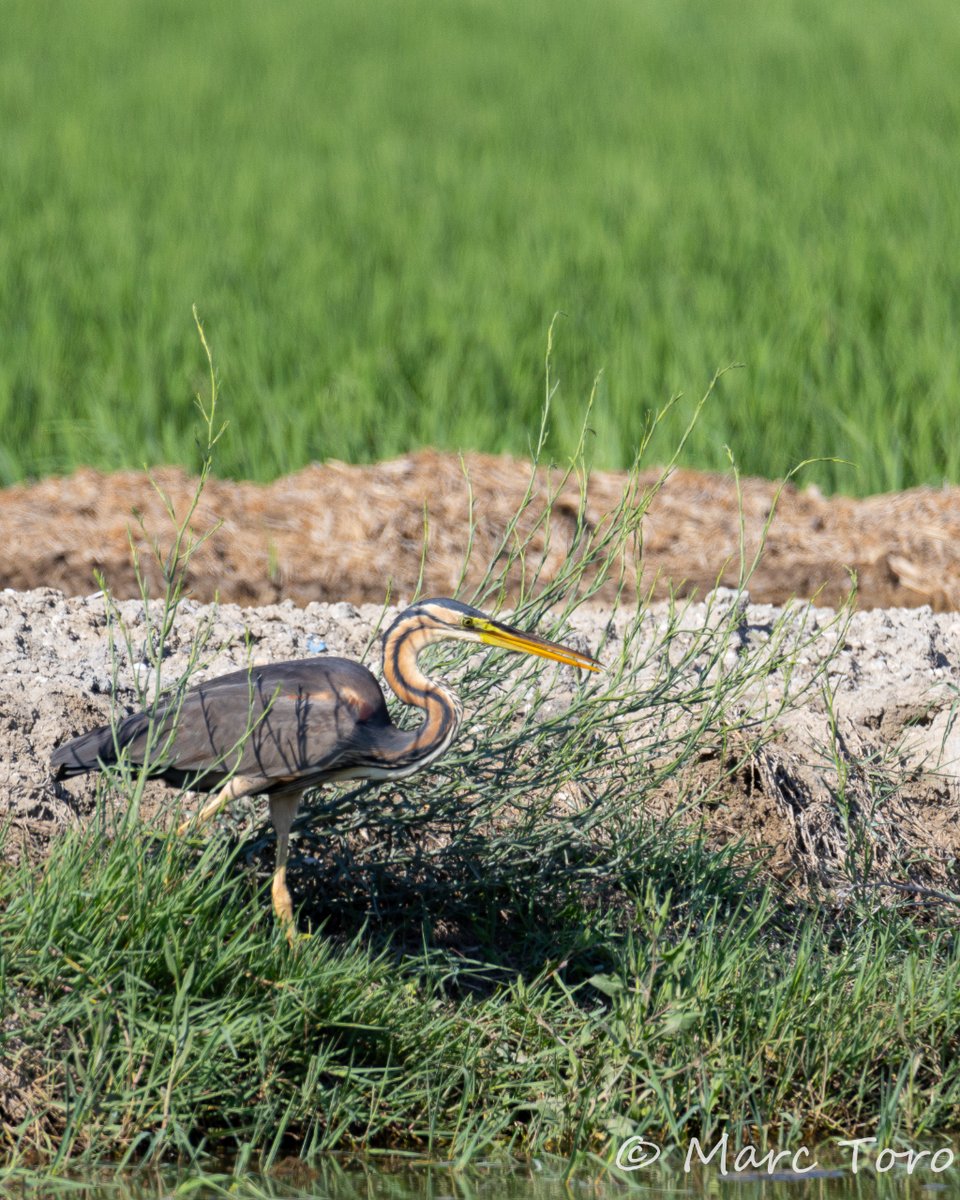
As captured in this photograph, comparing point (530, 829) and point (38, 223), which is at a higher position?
point (530, 829)

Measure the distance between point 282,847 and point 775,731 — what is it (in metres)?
1.72

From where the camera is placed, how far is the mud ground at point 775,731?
435 cm

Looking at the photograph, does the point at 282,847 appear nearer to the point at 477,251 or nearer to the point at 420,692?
the point at 420,692

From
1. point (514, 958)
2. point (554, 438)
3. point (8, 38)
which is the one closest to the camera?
point (514, 958)

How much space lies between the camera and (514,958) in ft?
13.4

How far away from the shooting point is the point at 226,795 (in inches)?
144

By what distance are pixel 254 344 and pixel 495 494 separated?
8.79 feet

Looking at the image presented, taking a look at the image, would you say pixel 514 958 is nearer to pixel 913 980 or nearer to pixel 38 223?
pixel 913 980

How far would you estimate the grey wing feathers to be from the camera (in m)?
3.58

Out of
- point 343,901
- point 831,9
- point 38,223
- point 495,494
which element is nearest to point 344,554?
point 495,494
